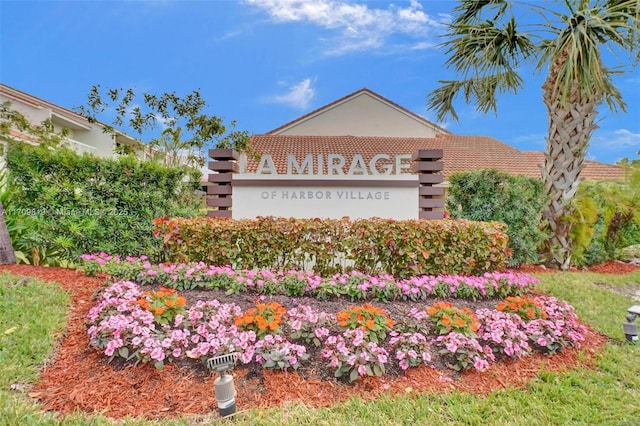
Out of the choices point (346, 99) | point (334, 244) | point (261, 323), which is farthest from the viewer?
point (346, 99)

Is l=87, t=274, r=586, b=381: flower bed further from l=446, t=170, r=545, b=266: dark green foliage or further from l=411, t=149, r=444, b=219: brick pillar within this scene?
l=446, t=170, r=545, b=266: dark green foliage

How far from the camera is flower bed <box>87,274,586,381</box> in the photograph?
2834 millimetres

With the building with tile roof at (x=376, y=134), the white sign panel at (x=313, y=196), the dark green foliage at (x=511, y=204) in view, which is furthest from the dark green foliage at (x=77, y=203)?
the building with tile roof at (x=376, y=134)

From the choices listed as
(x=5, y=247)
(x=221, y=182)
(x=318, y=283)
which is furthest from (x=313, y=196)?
(x=5, y=247)

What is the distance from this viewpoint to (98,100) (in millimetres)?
13102

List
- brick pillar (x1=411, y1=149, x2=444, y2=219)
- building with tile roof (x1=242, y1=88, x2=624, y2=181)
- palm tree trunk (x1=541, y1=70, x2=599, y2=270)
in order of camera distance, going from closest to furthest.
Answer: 1. brick pillar (x1=411, y1=149, x2=444, y2=219)
2. palm tree trunk (x1=541, y1=70, x2=599, y2=270)
3. building with tile roof (x1=242, y1=88, x2=624, y2=181)

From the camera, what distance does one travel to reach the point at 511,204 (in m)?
6.76

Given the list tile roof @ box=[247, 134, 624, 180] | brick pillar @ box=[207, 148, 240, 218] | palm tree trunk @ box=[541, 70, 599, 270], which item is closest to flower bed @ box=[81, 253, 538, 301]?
brick pillar @ box=[207, 148, 240, 218]

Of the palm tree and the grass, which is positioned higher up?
the palm tree

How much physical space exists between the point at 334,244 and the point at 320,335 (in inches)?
80.9

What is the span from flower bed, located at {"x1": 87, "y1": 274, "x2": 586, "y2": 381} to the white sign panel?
10.2ft

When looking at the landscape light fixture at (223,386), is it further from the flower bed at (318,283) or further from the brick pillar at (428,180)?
the brick pillar at (428,180)

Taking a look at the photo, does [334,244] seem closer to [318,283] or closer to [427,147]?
[318,283]

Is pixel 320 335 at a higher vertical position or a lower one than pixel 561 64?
lower
